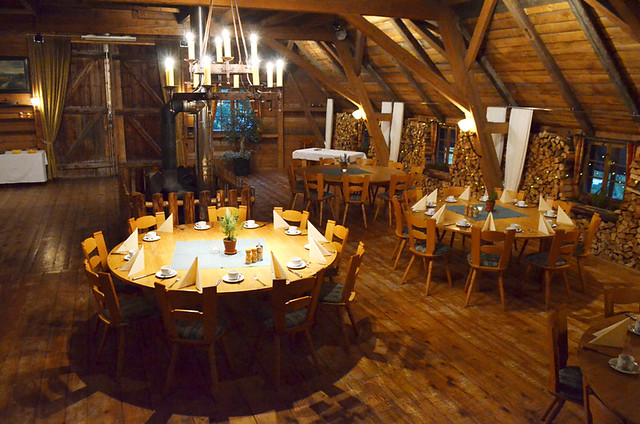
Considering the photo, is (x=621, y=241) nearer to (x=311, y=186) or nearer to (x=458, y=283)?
(x=458, y=283)

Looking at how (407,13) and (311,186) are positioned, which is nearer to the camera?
(407,13)

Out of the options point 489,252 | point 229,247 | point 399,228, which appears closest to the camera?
point 229,247

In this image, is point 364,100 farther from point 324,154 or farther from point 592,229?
point 592,229

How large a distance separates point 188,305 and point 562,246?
13.7 feet

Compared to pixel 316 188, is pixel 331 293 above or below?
below

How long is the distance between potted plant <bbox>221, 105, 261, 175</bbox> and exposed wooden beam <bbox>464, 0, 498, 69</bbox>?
706cm

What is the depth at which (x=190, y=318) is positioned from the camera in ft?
12.6

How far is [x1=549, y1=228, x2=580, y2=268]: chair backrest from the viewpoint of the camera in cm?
549

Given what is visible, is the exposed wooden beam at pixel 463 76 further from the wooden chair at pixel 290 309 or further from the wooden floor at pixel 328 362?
the wooden chair at pixel 290 309

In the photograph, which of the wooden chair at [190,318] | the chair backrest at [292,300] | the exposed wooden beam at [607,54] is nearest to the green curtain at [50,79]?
the wooden chair at [190,318]

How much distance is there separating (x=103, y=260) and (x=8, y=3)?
576cm

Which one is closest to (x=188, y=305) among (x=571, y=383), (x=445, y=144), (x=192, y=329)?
(x=192, y=329)

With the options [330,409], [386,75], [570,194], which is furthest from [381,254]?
[386,75]

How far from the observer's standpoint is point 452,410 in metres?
3.88
